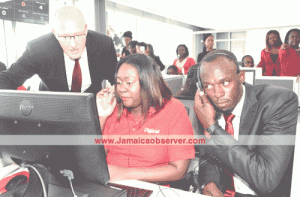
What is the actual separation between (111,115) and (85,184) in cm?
61

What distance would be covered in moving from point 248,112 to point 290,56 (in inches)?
139

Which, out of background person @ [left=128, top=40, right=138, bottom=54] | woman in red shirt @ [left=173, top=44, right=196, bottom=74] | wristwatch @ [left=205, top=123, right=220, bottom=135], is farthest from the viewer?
woman in red shirt @ [left=173, top=44, right=196, bottom=74]

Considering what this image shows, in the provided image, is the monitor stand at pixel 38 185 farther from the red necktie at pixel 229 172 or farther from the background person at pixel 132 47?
the background person at pixel 132 47

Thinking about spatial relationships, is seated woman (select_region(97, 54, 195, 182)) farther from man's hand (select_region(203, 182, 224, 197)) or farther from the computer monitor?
the computer monitor

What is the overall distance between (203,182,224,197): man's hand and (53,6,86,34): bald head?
1078 mm

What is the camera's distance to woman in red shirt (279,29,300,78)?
3.96m

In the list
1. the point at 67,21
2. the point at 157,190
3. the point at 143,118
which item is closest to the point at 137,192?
the point at 157,190

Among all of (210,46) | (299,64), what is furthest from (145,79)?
(299,64)

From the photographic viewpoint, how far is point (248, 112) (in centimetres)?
118

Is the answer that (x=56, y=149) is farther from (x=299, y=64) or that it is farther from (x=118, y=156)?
(x=299, y=64)

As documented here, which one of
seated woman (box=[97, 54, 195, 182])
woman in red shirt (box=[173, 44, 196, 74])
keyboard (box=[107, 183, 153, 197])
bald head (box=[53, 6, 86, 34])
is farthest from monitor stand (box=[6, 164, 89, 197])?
woman in red shirt (box=[173, 44, 196, 74])

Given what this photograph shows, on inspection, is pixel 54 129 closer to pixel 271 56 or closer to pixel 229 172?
pixel 229 172

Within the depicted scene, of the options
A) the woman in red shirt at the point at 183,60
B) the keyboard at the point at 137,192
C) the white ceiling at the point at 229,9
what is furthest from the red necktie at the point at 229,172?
the white ceiling at the point at 229,9

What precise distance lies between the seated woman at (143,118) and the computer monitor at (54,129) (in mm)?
495
